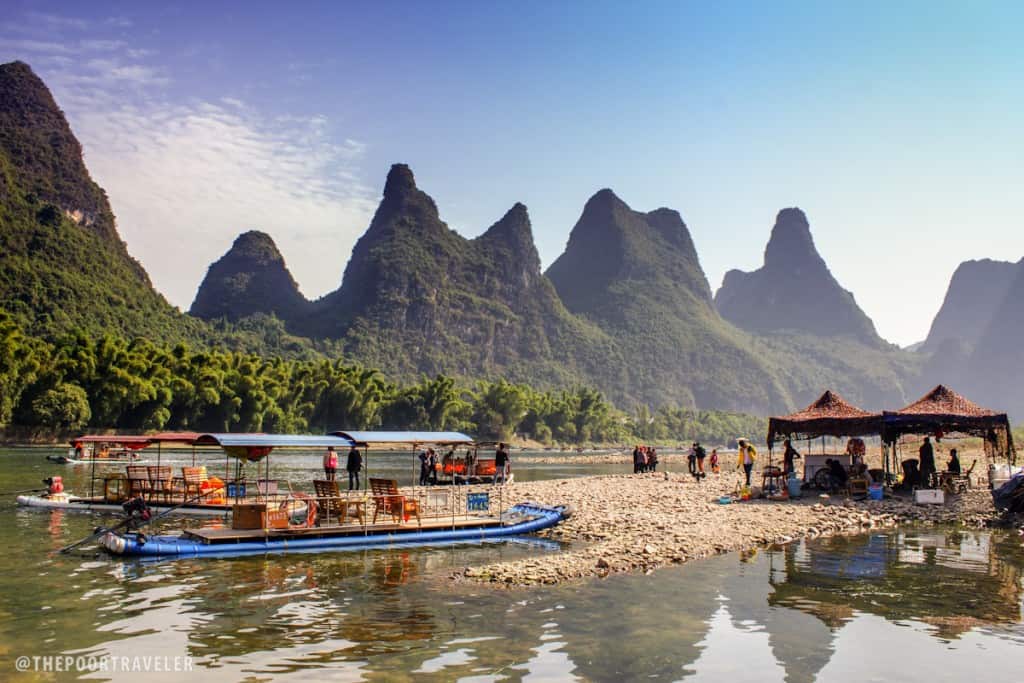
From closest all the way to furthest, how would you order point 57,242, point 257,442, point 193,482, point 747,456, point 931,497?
point 257,442 → point 193,482 → point 931,497 → point 747,456 → point 57,242

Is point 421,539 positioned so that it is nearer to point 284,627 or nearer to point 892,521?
point 284,627

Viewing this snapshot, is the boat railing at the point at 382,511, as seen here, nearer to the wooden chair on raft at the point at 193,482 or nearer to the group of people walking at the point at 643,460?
the wooden chair on raft at the point at 193,482

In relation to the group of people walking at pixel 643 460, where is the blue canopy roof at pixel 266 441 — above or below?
above

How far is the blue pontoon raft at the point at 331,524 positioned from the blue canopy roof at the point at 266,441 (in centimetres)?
2

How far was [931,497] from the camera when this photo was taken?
25250mm

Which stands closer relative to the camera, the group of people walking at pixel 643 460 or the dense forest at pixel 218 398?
the group of people walking at pixel 643 460

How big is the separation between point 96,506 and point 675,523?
1742cm

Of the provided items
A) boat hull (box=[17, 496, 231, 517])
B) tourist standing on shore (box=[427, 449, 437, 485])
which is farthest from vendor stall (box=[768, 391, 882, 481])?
boat hull (box=[17, 496, 231, 517])

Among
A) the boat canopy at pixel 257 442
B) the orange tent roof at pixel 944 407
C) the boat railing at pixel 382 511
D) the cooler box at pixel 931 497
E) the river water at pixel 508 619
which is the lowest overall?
the river water at pixel 508 619

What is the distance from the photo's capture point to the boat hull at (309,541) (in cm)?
1680

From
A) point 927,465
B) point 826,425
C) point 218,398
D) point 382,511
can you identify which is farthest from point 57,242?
point 927,465

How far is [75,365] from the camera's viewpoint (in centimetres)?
6750

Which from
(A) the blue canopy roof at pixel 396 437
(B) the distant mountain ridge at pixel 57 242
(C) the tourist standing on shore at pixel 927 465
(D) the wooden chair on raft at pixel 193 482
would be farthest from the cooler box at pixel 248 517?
(B) the distant mountain ridge at pixel 57 242

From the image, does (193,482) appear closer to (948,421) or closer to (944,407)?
(948,421)
